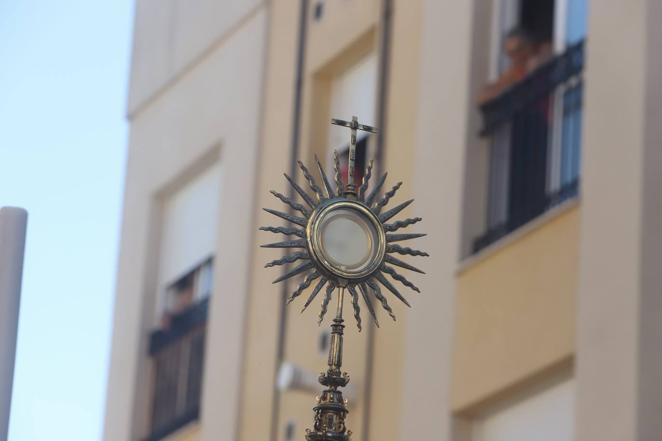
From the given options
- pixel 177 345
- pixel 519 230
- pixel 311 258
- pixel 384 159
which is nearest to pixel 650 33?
pixel 519 230

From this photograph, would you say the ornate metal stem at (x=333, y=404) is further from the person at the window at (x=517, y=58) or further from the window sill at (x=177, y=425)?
the window sill at (x=177, y=425)

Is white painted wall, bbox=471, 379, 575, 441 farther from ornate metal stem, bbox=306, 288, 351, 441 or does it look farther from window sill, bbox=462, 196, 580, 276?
ornate metal stem, bbox=306, 288, 351, 441

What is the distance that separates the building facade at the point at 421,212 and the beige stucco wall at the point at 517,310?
2cm

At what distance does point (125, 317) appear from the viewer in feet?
64.7

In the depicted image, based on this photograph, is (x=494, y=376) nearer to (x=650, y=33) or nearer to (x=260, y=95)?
(x=650, y=33)

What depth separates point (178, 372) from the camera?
18.7 meters

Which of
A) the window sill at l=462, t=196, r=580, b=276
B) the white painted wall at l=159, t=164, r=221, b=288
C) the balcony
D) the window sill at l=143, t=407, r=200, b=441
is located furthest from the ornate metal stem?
the white painted wall at l=159, t=164, r=221, b=288

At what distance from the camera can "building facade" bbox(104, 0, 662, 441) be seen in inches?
476

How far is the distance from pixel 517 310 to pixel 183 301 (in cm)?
649

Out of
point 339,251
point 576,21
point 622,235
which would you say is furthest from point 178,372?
point 339,251

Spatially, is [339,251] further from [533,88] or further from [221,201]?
[221,201]

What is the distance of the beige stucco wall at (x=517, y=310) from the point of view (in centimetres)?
1266

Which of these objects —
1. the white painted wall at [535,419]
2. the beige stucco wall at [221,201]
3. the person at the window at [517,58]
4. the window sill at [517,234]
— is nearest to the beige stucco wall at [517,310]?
the window sill at [517,234]

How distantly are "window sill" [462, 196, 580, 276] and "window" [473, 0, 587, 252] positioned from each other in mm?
277
